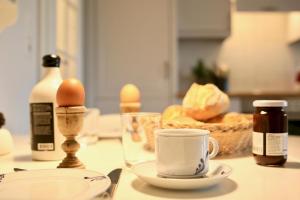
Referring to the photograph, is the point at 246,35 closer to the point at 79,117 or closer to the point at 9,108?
the point at 9,108

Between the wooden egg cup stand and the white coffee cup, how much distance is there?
0.59ft

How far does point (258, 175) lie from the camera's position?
2.03 ft

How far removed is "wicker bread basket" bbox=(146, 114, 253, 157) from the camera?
771mm

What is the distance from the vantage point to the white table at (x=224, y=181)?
1.62ft

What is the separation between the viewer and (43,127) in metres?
0.75

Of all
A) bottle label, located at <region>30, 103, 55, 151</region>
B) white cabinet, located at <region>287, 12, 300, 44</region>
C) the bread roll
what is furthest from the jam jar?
white cabinet, located at <region>287, 12, 300, 44</region>

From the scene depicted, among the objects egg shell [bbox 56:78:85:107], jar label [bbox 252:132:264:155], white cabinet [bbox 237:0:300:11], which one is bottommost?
jar label [bbox 252:132:264:155]

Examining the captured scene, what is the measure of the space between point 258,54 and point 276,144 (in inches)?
119

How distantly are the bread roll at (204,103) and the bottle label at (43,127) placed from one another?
12.8 inches

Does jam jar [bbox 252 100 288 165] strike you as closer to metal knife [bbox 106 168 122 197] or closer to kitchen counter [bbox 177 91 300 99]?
metal knife [bbox 106 168 122 197]

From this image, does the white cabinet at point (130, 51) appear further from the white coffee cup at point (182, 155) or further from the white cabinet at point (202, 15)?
the white coffee cup at point (182, 155)

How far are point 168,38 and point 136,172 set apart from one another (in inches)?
97.2

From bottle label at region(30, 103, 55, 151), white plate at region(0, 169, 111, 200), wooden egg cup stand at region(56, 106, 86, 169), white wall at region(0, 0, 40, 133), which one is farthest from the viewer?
white wall at region(0, 0, 40, 133)

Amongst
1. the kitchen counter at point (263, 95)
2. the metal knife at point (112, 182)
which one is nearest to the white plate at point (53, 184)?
the metal knife at point (112, 182)
